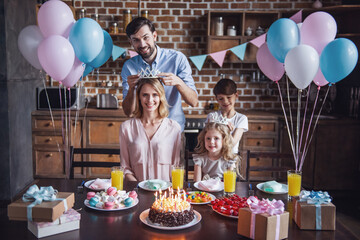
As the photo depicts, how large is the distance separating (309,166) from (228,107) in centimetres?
163

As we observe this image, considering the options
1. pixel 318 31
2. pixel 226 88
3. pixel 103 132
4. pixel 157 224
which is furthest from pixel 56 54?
pixel 103 132

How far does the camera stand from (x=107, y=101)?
4324 millimetres

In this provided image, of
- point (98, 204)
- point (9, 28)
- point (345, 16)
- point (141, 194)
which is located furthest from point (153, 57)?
point (345, 16)

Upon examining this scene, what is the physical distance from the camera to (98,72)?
455cm

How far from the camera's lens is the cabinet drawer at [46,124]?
410cm

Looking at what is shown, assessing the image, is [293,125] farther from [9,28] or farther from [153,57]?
[9,28]

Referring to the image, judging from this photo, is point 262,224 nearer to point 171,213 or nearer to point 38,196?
point 171,213

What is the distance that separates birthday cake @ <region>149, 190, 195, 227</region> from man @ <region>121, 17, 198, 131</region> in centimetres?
107

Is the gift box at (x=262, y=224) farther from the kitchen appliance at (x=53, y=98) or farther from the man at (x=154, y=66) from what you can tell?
the kitchen appliance at (x=53, y=98)

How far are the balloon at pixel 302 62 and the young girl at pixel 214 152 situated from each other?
548 millimetres

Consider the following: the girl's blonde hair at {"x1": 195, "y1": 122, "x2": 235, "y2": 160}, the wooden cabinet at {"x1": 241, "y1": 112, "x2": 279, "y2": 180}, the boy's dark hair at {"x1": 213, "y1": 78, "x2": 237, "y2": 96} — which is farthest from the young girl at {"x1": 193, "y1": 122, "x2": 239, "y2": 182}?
the wooden cabinet at {"x1": 241, "y1": 112, "x2": 279, "y2": 180}

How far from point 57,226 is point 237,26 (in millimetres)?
3600

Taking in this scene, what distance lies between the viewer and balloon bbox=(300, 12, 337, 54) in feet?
6.96

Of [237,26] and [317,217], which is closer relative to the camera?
[317,217]
